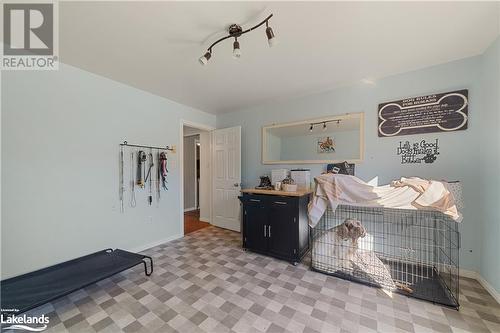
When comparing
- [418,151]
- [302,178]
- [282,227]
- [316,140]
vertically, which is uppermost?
[316,140]

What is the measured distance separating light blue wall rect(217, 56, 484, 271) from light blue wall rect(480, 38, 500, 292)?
73mm

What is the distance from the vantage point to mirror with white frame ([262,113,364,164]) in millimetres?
3125

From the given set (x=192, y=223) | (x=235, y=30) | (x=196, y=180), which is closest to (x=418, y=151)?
(x=235, y=30)

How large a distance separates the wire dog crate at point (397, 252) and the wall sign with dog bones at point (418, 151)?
→ 2.17 ft

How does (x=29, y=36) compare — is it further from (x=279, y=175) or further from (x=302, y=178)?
(x=302, y=178)

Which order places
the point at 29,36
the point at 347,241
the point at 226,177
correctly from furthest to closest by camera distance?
the point at 226,177 → the point at 347,241 → the point at 29,36

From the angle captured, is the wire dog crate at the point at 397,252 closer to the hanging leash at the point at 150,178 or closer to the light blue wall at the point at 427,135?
the light blue wall at the point at 427,135

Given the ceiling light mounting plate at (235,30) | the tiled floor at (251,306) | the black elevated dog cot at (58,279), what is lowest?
the tiled floor at (251,306)

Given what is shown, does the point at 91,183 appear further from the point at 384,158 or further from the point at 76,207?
the point at 384,158

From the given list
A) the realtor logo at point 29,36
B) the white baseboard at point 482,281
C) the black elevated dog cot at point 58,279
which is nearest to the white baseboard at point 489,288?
the white baseboard at point 482,281

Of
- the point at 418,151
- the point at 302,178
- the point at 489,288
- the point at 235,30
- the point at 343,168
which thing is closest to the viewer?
the point at 235,30

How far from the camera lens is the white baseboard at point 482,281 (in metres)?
1.86

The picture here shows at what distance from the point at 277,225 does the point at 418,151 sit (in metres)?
2.09

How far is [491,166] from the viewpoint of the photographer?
2.00 meters
